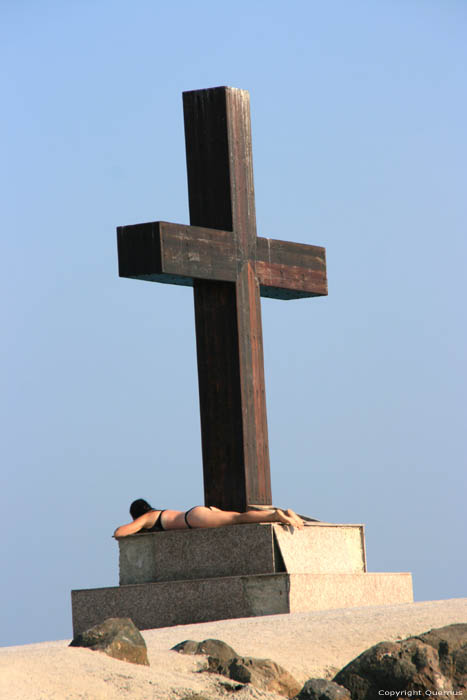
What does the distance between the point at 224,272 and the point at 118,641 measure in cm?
499

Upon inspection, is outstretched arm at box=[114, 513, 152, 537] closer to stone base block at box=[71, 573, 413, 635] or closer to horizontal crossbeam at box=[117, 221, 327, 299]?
stone base block at box=[71, 573, 413, 635]

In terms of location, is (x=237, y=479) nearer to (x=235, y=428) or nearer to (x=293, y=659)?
(x=235, y=428)

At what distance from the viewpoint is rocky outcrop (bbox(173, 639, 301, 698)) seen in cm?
609

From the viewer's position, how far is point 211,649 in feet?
21.2

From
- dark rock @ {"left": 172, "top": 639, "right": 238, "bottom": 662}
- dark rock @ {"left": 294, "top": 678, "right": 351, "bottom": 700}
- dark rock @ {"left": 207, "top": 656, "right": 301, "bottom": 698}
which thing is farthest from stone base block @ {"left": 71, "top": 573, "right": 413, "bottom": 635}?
dark rock @ {"left": 294, "top": 678, "right": 351, "bottom": 700}

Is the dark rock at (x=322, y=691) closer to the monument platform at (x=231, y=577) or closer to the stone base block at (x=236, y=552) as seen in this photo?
the monument platform at (x=231, y=577)

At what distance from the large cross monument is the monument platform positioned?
11 millimetres

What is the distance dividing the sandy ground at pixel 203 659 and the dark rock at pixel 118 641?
0.22 feet

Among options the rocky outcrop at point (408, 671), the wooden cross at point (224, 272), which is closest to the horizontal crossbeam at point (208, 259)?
the wooden cross at point (224, 272)

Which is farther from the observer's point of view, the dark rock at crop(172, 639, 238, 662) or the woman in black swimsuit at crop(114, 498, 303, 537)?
the woman in black swimsuit at crop(114, 498, 303, 537)

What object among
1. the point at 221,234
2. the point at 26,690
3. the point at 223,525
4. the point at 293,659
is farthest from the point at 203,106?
the point at 26,690

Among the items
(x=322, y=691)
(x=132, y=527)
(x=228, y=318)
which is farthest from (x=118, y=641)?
(x=228, y=318)

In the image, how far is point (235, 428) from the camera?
1048cm

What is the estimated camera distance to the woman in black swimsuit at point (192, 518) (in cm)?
983
